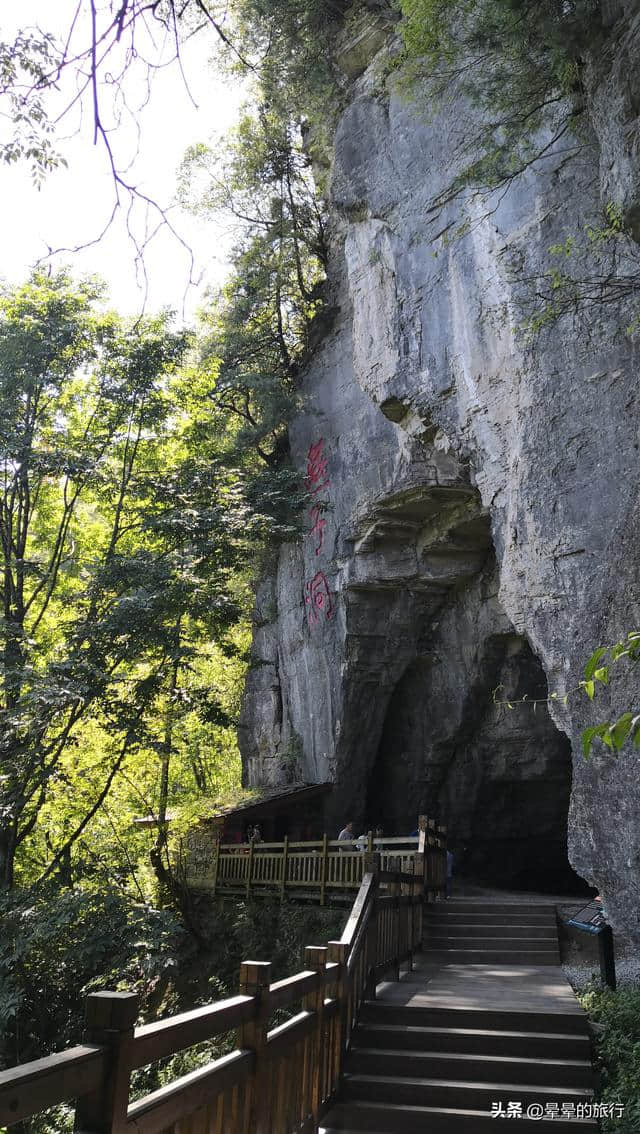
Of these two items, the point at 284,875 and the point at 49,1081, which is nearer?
the point at 49,1081

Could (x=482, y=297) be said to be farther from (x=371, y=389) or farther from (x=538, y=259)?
(x=371, y=389)

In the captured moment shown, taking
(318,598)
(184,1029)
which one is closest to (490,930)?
(184,1029)

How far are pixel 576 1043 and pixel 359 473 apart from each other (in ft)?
33.3

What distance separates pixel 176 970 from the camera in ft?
37.8

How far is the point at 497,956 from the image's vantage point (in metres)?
7.87

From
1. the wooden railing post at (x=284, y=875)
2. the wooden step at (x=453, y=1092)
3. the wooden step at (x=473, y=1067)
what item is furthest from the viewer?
the wooden railing post at (x=284, y=875)

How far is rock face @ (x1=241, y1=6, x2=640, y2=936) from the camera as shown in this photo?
8.09 m

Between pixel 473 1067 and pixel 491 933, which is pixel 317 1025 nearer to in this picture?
pixel 473 1067

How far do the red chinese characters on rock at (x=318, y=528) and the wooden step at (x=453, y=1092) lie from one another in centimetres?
1012

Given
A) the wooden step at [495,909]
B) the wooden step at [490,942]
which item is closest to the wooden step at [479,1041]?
Result: the wooden step at [490,942]

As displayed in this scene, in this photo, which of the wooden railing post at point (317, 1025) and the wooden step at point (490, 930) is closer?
the wooden railing post at point (317, 1025)

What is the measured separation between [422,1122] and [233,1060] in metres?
2.01

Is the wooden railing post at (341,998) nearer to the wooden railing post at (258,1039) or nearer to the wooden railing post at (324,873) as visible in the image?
the wooden railing post at (258,1039)

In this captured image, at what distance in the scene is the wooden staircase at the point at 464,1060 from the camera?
4.17m
